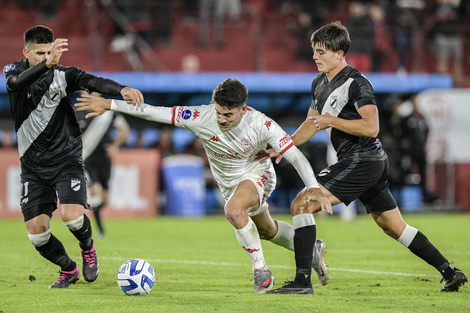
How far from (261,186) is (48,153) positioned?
201 centimetres

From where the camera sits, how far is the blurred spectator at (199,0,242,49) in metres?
19.9

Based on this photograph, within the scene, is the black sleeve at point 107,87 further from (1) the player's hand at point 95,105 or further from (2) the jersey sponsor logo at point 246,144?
(2) the jersey sponsor logo at point 246,144

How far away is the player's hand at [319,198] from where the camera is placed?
19.8 feet

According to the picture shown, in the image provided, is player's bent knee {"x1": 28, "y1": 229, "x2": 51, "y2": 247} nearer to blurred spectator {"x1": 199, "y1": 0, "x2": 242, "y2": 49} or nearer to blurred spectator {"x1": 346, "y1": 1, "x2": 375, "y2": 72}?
blurred spectator {"x1": 346, "y1": 1, "x2": 375, "y2": 72}

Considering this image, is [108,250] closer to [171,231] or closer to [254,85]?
[171,231]

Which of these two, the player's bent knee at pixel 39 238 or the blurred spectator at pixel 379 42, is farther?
the blurred spectator at pixel 379 42

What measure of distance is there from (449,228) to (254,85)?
20.2ft

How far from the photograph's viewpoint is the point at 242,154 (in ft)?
22.0

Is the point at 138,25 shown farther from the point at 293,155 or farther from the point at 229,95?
the point at 293,155

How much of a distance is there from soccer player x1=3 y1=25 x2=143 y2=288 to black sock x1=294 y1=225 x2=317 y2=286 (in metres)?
2.05

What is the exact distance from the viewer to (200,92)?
1877cm

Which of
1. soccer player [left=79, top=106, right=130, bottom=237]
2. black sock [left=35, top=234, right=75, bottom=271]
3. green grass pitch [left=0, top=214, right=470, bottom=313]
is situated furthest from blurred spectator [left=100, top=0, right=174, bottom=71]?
black sock [left=35, top=234, right=75, bottom=271]

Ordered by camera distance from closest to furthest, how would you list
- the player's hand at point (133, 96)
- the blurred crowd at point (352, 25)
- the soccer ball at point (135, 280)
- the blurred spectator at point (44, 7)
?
1. the soccer ball at point (135, 280)
2. the player's hand at point (133, 96)
3. the blurred crowd at point (352, 25)
4. the blurred spectator at point (44, 7)

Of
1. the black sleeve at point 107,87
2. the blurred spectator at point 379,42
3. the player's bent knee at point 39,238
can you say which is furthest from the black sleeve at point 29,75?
the blurred spectator at point 379,42
